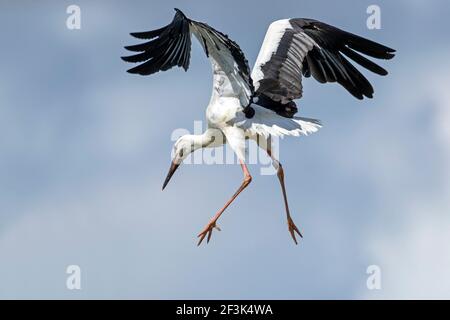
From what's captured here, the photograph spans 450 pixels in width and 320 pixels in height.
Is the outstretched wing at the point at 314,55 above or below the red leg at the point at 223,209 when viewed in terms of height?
above

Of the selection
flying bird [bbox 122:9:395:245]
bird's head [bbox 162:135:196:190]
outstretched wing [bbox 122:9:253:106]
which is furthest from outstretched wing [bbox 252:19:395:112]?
bird's head [bbox 162:135:196:190]

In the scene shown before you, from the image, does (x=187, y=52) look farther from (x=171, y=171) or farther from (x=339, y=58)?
(x=339, y=58)

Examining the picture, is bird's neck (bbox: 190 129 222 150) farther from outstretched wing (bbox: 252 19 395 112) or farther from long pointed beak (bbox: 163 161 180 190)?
outstretched wing (bbox: 252 19 395 112)

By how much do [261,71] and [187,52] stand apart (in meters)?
1.36

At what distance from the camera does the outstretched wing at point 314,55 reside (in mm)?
18000

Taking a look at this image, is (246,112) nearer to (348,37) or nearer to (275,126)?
(275,126)

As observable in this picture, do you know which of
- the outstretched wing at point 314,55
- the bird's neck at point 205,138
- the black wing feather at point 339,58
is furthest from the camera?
the black wing feather at point 339,58

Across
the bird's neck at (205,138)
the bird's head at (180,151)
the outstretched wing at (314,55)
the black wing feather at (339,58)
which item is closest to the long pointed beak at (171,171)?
the bird's head at (180,151)

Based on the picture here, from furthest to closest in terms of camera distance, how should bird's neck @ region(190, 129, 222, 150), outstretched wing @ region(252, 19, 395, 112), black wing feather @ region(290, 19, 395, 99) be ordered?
black wing feather @ region(290, 19, 395, 99), outstretched wing @ region(252, 19, 395, 112), bird's neck @ region(190, 129, 222, 150)

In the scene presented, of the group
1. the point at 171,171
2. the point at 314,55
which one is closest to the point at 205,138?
the point at 171,171

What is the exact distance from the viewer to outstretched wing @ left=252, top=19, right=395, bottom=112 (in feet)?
59.1

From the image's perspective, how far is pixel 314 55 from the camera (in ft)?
60.6

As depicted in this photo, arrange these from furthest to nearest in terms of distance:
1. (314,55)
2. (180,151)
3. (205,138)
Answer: (314,55)
(180,151)
(205,138)

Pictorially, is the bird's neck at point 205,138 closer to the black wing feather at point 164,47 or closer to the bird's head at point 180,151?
the bird's head at point 180,151
